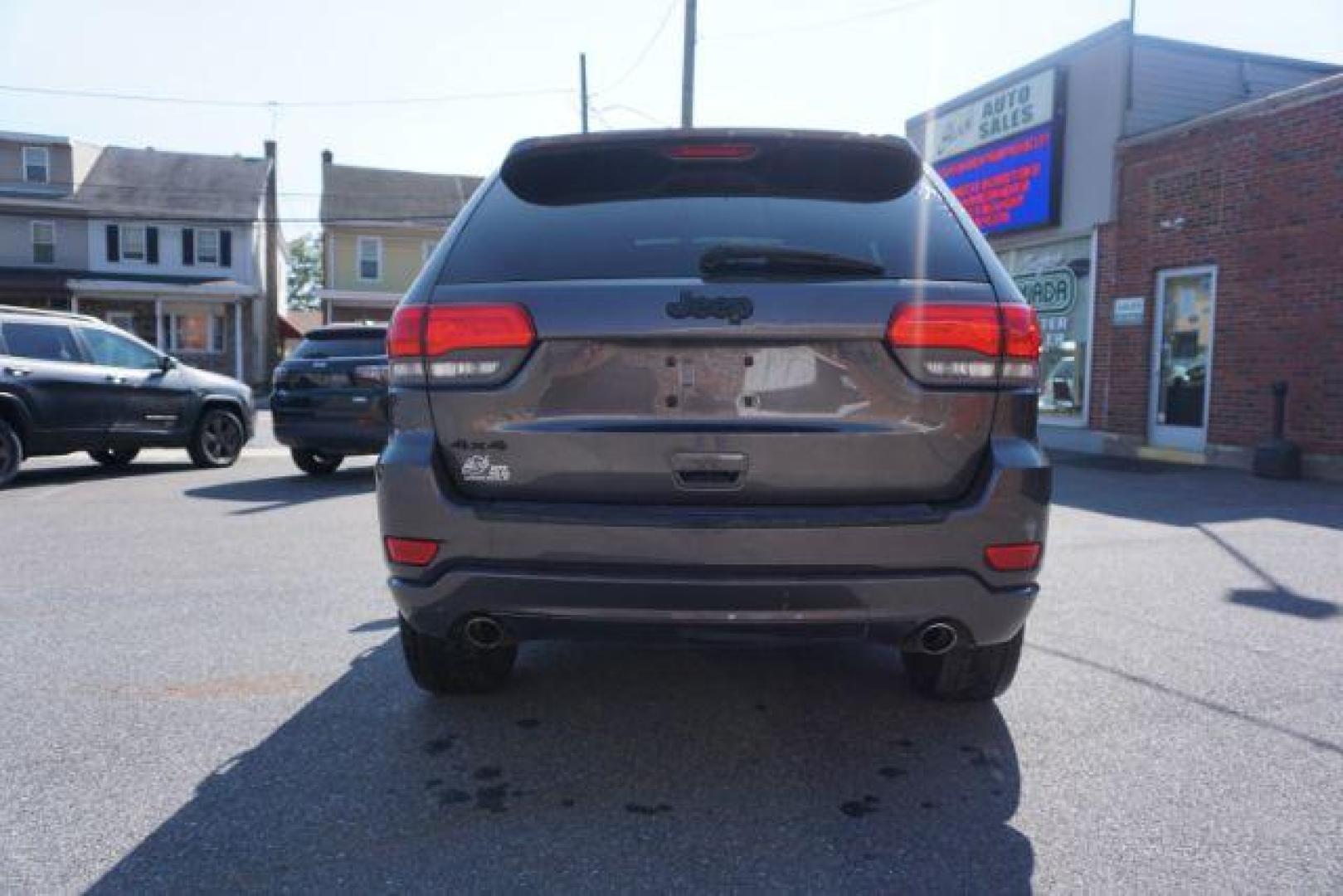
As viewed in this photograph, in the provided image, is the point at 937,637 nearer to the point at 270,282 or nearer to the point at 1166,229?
the point at 1166,229

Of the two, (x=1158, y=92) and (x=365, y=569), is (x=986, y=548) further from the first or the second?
(x=1158, y=92)

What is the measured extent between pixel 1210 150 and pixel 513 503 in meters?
12.7

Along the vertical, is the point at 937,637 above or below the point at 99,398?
below

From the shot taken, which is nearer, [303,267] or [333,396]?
[333,396]

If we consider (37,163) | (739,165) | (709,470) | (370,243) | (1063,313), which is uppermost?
(37,163)

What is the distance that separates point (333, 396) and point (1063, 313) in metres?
11.0

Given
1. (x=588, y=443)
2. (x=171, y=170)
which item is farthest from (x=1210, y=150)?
(x=171, y=170)

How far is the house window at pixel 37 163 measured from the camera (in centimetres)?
3422

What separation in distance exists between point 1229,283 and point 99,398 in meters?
13.0

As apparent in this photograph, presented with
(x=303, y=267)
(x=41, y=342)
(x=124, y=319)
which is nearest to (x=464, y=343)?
(x=41, y=342)

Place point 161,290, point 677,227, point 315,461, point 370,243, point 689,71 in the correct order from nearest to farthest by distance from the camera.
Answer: point 677,227 < point 315,461 < point 689,71 < point 161,290 < point 370,243

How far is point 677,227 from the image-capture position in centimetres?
295

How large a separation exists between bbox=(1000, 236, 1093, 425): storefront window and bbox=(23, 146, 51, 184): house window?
112 ft

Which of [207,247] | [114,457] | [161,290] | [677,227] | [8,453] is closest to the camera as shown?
[677,227]
